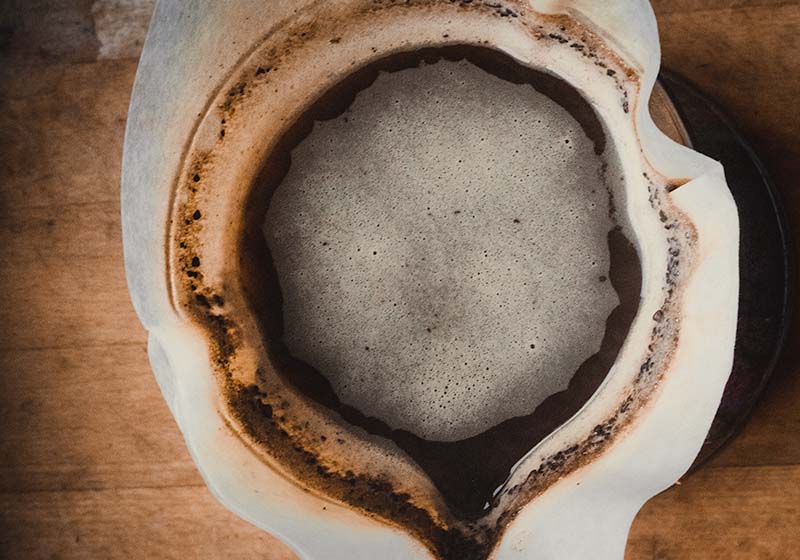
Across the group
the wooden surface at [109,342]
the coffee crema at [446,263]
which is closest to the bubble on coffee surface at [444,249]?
the coffee crema at [446,263]

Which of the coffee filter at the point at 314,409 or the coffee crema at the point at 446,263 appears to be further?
the coffee crema at the point at 446,263

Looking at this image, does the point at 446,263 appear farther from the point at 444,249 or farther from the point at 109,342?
the point at 109,342

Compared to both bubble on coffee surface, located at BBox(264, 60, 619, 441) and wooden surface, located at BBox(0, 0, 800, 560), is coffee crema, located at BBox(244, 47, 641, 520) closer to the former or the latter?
bubble on coffee surface, located at BBox(264, 60, 619, 441)

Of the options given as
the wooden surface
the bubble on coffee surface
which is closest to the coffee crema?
the bubble on coffee surface

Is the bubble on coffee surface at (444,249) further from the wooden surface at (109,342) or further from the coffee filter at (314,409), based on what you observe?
the wooden surface at (109,342)

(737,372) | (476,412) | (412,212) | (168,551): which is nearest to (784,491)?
(737,372)

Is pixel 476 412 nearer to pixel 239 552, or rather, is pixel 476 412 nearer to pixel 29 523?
pixel 239 552
